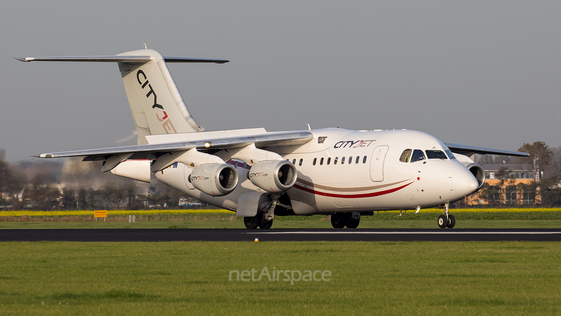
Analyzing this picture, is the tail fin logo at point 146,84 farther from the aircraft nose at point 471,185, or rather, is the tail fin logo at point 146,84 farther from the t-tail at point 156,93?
the aircraft nose at point 471,185

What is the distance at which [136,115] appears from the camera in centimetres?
3612

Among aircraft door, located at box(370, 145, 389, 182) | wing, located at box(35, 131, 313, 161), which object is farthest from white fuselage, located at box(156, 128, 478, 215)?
→ wing, located at box(35, 131, 313, 161)

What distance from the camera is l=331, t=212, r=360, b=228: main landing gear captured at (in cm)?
3269

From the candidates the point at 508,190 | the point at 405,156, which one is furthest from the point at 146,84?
the point at 508,190

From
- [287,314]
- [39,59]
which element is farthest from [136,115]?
[287,314]

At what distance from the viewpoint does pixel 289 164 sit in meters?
29.1

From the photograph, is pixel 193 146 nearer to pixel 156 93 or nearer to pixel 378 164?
pixel 156 93

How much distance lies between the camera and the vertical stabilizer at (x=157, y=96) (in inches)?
1377

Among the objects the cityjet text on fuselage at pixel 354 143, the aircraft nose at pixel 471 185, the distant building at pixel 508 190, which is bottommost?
the distant building at pixel 508 190

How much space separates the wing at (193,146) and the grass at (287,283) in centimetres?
1126

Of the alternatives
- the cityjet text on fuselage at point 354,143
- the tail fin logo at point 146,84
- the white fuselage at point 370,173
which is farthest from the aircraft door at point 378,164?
the tail fin logo at point 146,84

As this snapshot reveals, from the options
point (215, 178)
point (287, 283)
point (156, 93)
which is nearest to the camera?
point (287, 283)

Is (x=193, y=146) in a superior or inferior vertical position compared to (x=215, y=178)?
superior

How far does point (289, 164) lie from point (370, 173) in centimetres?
323
